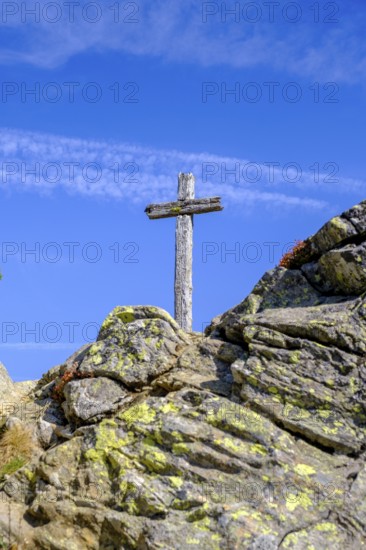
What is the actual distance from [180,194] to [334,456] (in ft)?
51.1

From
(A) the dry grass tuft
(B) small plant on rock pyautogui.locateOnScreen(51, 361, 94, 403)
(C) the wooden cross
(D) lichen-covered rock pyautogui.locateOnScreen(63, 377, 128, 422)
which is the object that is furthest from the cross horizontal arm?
(A) the dry grass tuft

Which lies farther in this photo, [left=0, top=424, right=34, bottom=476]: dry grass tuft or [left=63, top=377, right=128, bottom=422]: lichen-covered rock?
[left=0, top=424, right=34, bottom=476]: dry grass tuft

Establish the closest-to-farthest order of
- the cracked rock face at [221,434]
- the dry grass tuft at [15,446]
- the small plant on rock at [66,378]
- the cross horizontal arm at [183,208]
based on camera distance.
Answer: the cracked rock face at [221,434] → the dry grass tuft at [15,446] → the small plant on rock at [66,378] → the cross horizontal arm at [183,208]

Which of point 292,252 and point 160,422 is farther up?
point 292,252

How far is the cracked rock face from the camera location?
12.2 m

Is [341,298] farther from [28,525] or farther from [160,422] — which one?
[28,525]

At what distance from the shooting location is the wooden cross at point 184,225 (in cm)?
2578

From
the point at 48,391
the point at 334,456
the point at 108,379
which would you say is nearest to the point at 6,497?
the point at 108,379

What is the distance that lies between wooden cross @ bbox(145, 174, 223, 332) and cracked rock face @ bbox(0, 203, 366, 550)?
7747 mm

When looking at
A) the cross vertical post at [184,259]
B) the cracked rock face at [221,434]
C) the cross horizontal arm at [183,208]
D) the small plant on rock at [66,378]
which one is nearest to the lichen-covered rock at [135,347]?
the cracked rock face at [221,434]

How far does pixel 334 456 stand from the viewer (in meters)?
13.5

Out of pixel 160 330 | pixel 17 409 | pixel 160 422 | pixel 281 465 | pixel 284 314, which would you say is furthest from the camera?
pixel 17 409

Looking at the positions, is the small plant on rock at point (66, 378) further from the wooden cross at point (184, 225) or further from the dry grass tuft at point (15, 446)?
the wooden cross at point (184, 225)

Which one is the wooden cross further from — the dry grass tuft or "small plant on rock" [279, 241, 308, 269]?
the dry grass tuft
